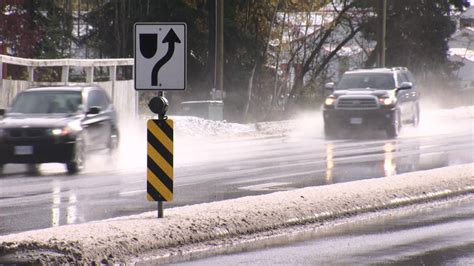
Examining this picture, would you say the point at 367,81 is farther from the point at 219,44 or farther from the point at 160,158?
the point at 160,158

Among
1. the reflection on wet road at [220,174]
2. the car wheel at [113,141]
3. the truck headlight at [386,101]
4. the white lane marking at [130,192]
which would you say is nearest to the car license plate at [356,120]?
the truck headlight at [386,101]

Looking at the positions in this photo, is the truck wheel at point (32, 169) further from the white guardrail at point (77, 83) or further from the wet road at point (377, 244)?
the wet road at point (377, 244)

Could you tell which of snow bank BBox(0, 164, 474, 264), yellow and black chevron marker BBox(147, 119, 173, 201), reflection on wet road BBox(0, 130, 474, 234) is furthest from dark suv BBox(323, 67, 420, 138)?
yellow and black chevron marker BBox(147, 119, 173, 201)

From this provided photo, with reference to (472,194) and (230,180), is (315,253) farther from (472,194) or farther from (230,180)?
(230,180)

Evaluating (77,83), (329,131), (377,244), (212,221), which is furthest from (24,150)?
(329,131)

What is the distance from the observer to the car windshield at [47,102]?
2359 cm

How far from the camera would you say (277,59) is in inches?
2181

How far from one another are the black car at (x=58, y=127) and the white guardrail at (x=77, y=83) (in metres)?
5.39

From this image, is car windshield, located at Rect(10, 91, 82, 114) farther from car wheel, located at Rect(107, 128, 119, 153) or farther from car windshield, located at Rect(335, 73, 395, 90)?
car windshield, located at Rect(335, 73, 395, 90)

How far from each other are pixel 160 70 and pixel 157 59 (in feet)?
0.41

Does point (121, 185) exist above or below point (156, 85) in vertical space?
below

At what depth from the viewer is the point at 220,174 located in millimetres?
21594

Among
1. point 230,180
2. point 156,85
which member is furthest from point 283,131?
point 156,85

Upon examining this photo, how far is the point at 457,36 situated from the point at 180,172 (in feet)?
210
